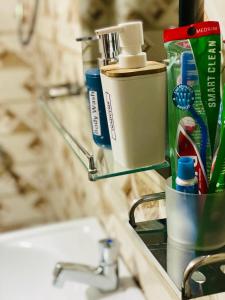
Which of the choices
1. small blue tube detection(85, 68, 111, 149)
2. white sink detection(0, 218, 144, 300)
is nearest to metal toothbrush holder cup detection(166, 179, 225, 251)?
small blue tube detection(85, 68, 111, 149)

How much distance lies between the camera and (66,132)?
758mm

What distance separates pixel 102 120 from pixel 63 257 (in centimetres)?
54

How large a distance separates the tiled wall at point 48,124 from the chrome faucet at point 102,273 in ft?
0.24

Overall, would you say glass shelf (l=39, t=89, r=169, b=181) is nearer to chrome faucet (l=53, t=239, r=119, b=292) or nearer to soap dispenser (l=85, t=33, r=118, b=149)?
soap dispenser (l=85, t=33, r=118, b=149)

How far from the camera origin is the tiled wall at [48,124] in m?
0.73

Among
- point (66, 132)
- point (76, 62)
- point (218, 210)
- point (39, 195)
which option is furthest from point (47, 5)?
point (218, 210)

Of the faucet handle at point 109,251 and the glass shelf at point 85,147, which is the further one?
the faucet handle at point 109,251

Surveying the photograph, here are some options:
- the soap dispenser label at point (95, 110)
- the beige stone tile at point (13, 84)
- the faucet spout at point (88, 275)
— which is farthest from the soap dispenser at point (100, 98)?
the beige stone tile at point (13, 84)

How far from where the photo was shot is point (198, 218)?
0.40 m

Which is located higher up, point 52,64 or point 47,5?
point 47,5

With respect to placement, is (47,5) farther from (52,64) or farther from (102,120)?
(102,120)

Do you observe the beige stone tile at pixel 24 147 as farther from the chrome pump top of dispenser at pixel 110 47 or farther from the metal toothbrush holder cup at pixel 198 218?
the metal toothbrush holder cup at pixel 198 218

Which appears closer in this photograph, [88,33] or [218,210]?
[218,210]

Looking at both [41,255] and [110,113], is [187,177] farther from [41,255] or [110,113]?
[41,255]
